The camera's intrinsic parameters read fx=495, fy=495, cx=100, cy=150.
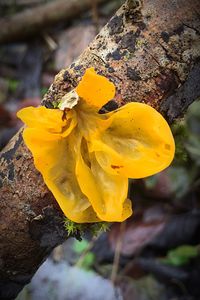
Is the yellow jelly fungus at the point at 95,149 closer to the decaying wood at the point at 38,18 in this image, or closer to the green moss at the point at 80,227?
the green moss at the point at 80,227

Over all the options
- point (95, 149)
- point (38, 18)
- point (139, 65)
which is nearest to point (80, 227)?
point (95, 149)

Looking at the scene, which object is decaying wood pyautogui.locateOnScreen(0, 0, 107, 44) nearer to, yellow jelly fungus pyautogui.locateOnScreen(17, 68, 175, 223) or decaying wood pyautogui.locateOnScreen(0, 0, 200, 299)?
decaying wood pyautogui.locateOnScreen(0, 0, 200, 299)

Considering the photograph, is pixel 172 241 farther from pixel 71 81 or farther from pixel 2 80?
pixel 2 80

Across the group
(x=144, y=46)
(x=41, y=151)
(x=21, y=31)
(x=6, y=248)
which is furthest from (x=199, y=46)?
(x=21, y=31)

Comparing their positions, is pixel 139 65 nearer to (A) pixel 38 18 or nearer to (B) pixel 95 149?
(B) pixel 95 149

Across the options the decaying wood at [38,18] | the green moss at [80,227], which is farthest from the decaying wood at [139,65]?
the decaying wood at [38,18]

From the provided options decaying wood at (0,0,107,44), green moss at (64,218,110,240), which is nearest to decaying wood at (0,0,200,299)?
green moss at (64,218,110,240)

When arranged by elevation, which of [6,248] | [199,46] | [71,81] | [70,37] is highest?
[71,81]

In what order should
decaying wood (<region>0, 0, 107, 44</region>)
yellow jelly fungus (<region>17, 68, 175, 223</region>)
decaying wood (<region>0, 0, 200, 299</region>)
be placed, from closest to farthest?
yellow jelly fungus (<region>17, 68, 175, 223</region>), decaying wood (<region>0, 0, 200, 299</region>), decaying wood (<region>0, 0, 107, 44</region>)
